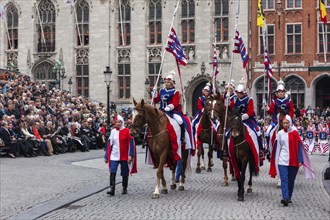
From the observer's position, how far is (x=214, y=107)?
41.8 ft

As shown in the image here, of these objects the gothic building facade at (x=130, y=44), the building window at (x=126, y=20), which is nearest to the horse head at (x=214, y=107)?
the gothic building facade at (x=130, y=44)

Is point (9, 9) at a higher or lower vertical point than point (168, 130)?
higher

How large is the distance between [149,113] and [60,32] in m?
36.1

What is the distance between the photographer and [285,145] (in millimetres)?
11469

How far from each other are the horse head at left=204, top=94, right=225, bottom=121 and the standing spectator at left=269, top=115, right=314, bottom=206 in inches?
65.9

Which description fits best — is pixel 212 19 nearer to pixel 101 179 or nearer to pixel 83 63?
pixel 83 63

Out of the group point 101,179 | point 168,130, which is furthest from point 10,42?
point 168,130

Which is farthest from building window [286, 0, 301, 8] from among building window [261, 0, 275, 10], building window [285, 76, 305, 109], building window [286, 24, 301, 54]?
building window [285, 76, 305, 109]

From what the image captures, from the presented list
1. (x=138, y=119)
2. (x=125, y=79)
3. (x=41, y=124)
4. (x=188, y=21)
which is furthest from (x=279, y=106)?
(x=125, y=79)

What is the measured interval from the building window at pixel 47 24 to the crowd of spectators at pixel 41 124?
45.6 feet

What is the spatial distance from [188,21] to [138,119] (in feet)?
105

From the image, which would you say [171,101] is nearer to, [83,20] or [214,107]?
[214,107]

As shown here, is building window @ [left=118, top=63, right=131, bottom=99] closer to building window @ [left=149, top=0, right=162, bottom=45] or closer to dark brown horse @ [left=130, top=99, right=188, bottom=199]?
building window @ [left=149, top=0, right=162, bottom=45]

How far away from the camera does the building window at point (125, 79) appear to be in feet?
148
